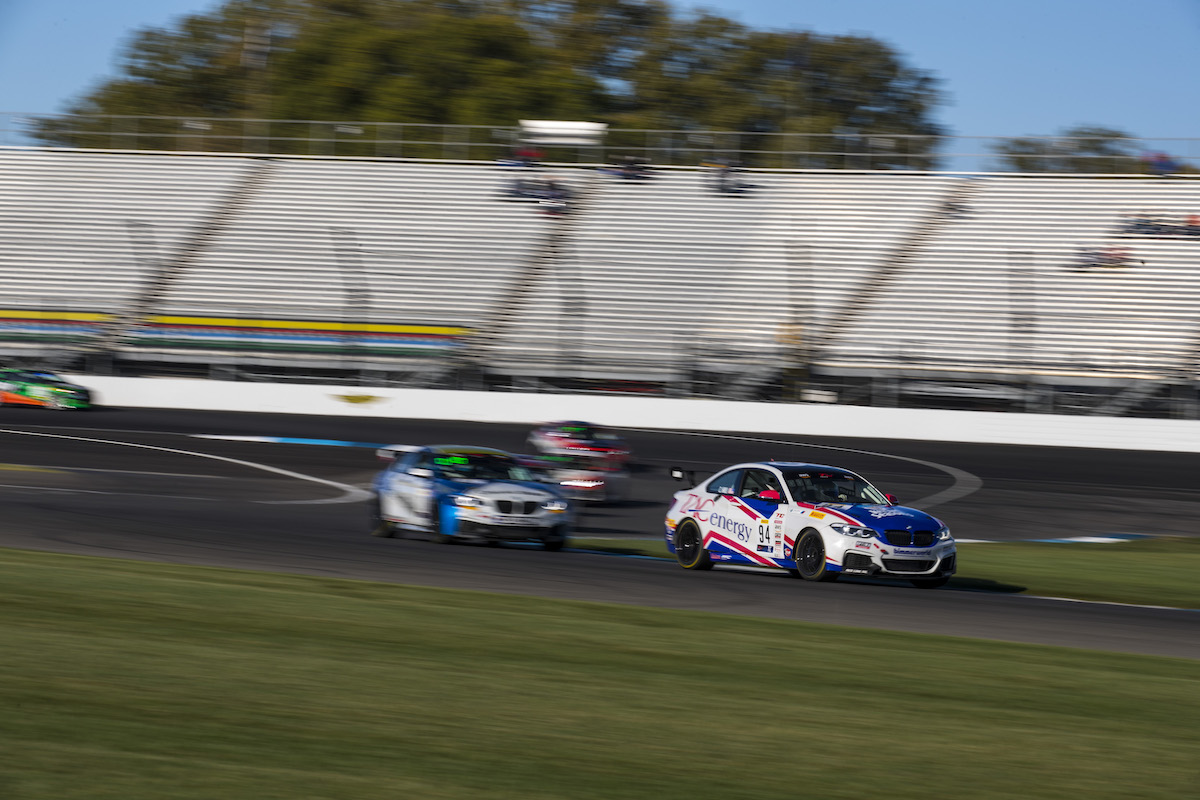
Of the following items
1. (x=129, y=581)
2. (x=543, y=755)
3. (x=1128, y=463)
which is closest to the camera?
(x=543, y=755)

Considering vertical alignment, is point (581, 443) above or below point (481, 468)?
below

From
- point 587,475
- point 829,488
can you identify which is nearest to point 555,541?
point 829,488

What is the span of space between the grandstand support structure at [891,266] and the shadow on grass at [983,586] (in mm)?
17497

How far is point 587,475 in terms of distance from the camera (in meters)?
21.1

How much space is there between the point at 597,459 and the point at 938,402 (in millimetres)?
11582

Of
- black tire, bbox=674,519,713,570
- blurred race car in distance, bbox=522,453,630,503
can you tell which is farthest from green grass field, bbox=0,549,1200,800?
blurred race car in distance, bbox=522,453,630,503

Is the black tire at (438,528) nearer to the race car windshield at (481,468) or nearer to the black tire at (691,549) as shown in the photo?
the race car windshield at (481,468)

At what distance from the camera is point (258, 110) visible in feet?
210

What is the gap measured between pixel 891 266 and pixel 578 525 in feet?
65.4

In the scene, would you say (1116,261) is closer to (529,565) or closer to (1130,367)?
(1130,367)

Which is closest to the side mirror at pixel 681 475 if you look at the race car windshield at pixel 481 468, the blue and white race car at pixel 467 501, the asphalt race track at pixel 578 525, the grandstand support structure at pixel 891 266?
the asphalt race track at pixel 578 525

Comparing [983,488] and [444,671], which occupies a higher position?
[444,671]

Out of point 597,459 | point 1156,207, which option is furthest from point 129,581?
point 1156,207

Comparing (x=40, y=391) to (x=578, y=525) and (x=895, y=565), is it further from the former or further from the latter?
(x=895, y=565)
